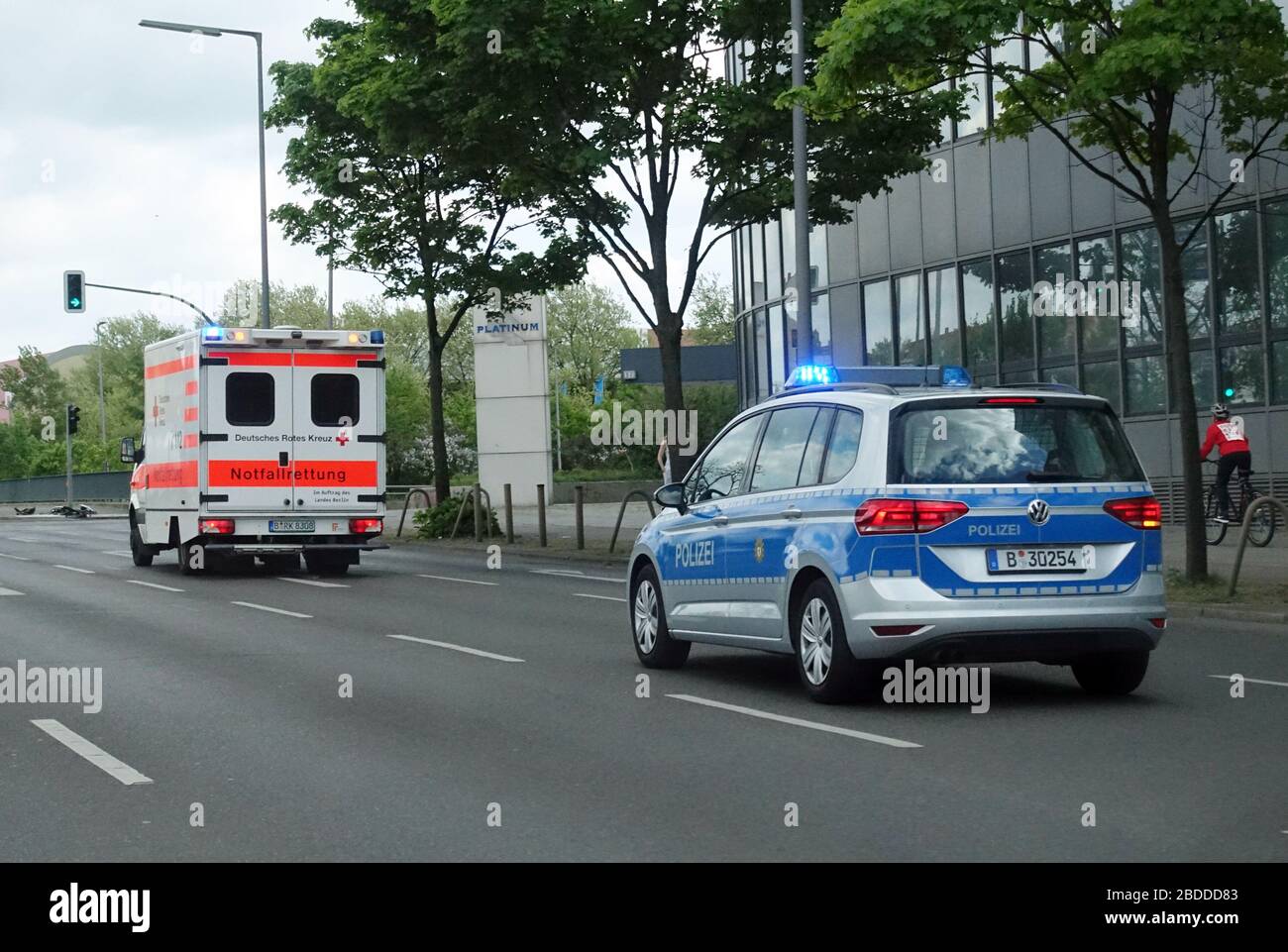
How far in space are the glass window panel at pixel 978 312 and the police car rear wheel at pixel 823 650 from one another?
21.5 m

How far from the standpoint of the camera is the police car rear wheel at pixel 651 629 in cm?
1234

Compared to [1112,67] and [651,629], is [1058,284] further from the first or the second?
[651,629]

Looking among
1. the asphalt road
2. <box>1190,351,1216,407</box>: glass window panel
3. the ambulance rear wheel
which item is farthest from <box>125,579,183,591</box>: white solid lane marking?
<box>1190,351,1216,407</box>: glass window panel

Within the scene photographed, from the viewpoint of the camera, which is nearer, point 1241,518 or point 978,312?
point 1241,518

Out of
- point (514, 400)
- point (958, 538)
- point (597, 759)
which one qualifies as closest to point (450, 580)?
point (958, 538)

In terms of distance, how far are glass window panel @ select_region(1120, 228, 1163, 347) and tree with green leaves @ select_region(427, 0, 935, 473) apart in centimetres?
498

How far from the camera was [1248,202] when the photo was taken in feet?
84.9

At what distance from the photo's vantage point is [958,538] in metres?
9.87

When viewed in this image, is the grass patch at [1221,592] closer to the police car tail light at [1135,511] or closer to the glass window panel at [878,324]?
the police car tail light at [1135,511]

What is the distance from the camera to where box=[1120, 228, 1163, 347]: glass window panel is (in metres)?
27.6

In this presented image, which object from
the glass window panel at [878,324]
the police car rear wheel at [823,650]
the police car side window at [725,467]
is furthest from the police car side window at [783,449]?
the glass window panel at [878,324]

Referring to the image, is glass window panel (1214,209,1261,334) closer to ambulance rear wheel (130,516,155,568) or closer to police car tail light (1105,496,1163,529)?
ambulance rear wheel (130,516,155,568)

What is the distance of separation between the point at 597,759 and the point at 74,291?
3601cm
